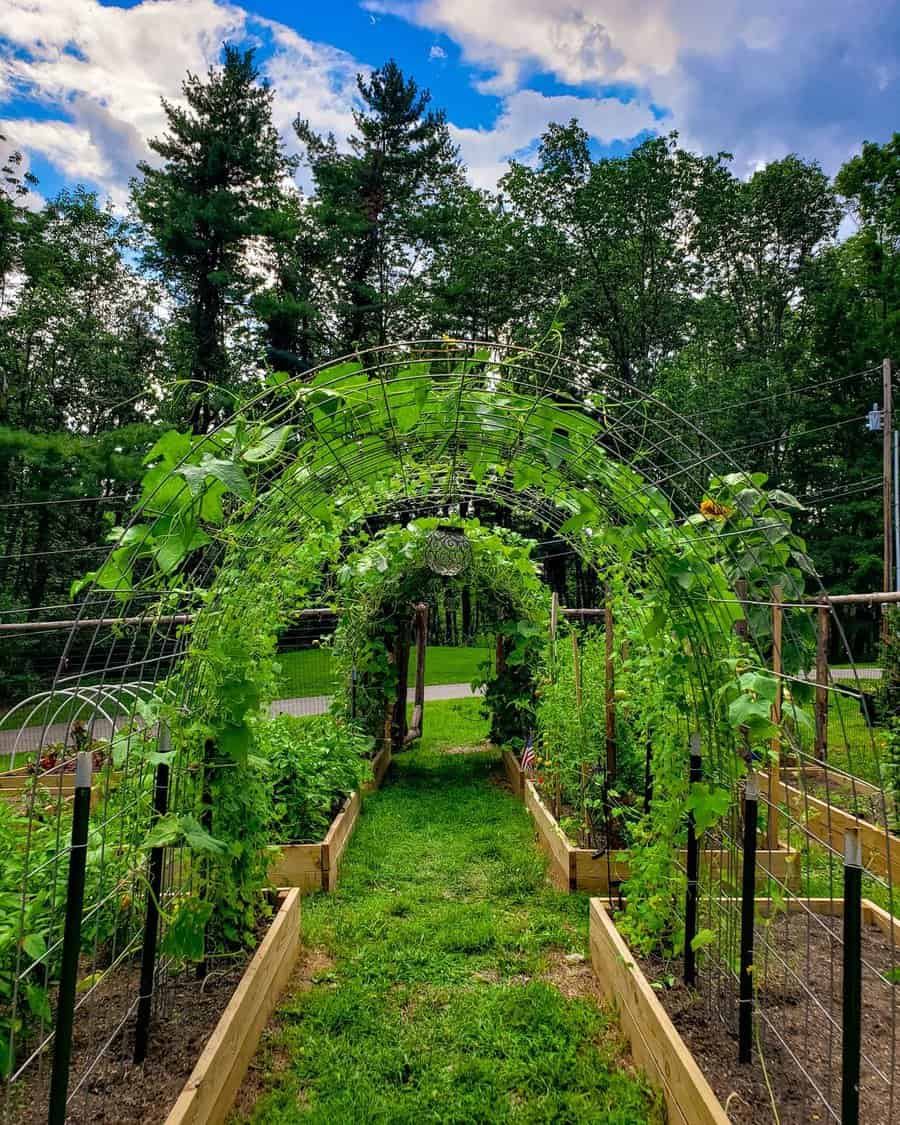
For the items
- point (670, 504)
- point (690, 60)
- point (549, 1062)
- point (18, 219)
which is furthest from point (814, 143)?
point (549, 1062)

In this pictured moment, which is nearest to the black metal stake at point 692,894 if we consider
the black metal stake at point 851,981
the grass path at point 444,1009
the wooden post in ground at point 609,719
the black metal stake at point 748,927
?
the black metal stake at point 748,927

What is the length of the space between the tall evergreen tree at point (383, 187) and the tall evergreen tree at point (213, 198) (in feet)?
4.99

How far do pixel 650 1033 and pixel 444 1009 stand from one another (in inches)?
35.8

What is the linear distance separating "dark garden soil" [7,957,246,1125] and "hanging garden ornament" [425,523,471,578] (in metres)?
3.35

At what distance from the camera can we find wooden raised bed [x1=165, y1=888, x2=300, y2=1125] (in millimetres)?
1859

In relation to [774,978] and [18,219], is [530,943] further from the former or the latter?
[18,219]

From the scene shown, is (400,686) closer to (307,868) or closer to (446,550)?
(446,550)

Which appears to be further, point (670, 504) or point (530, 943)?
point (530, 943)

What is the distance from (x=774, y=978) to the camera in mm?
2486

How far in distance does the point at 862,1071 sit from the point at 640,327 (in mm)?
17310

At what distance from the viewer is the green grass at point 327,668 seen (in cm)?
982

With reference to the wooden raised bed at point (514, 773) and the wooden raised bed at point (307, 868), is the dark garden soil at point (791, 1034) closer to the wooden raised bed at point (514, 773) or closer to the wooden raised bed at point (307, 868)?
the wooden raised bed at point (307, 868)

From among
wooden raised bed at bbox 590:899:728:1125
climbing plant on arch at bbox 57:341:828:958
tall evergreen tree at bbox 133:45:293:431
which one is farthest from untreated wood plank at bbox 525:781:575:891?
tall evergreen tree at bbox 133:45:293:431

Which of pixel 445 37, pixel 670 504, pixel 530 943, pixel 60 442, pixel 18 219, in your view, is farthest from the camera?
pixel 18 219
